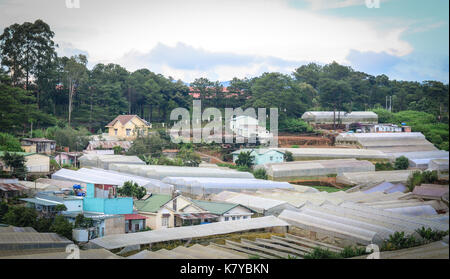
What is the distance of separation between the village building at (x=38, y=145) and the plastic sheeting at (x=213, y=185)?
7.57ft

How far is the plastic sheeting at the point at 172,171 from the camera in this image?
841 centimetres

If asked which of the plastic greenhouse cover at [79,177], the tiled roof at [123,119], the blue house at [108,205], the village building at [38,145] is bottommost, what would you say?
the blue house at [108,205]

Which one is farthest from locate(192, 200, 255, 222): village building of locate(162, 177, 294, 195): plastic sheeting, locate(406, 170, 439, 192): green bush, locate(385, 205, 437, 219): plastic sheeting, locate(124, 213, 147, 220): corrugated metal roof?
locate(406, 170, 439, 192): green bush

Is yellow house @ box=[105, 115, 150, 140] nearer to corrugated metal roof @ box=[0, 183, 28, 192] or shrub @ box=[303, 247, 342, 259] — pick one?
corrugated metal roof @ box=[0, 183, 28, 192]

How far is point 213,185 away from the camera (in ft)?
25.7

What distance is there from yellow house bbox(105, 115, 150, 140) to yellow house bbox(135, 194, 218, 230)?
5.01 metres

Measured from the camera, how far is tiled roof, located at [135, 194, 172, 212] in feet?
19.6

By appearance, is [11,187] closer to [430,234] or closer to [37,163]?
[37,163]

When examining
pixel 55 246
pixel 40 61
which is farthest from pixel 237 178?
pixel 55 246

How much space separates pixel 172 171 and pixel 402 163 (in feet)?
16.2

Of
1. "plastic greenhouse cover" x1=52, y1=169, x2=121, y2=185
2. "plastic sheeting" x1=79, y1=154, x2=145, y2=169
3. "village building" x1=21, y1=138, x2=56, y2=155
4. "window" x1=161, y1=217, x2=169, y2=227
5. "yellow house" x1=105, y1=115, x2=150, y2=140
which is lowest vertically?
"window" x1=161, y1=217, x2=169, y2=227

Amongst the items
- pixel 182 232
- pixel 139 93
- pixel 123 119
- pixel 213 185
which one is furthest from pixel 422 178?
pixel 139 93

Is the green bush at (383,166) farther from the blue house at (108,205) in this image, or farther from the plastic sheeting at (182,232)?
the blue house at (108,205)

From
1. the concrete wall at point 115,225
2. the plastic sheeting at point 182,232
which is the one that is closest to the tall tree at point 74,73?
the concrete wall at point 115,225
